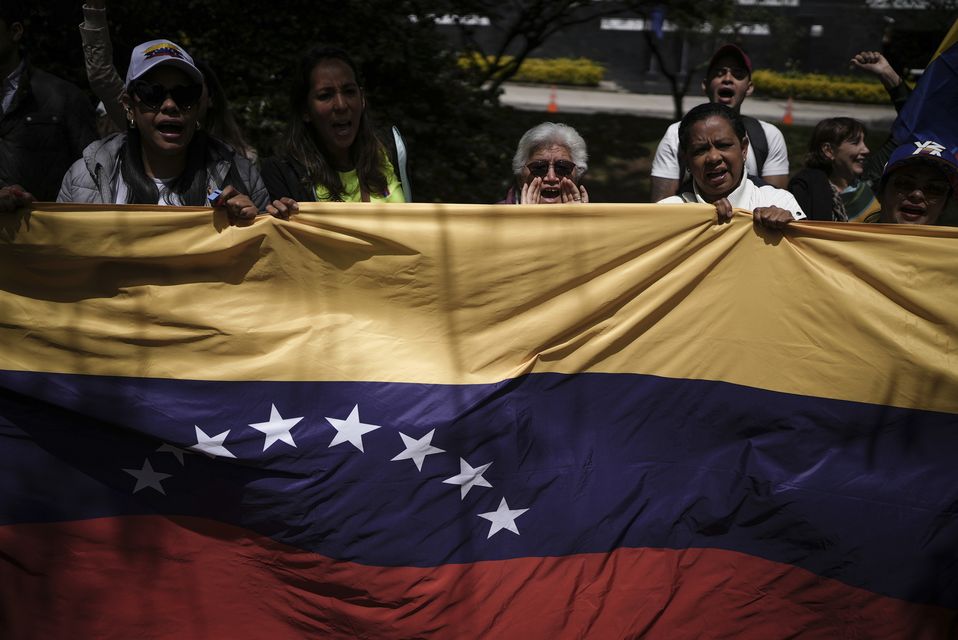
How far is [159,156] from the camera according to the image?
11.0 feet

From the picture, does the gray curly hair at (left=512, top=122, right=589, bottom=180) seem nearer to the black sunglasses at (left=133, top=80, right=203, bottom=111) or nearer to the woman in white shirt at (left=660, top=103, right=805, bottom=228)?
the woman in white shirt at (left=660, top=103, right=805, bottom=228)

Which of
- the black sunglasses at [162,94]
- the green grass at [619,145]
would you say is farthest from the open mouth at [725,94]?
the green grass at [619,145]

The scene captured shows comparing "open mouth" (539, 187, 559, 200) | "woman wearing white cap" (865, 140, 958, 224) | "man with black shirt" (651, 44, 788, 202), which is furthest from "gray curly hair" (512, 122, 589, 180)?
"woman wearing white cap" (865, 140, 958, 224)

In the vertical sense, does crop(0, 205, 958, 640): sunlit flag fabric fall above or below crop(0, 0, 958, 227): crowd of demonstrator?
below

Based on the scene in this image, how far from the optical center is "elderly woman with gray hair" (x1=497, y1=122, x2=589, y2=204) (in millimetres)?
3688

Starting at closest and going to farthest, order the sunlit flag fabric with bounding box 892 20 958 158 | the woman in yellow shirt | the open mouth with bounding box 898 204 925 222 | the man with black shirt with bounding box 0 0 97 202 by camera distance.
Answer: the open mouth with bounding box 898 204 925 222, the woman in yellow shirt, the man with black shirt with bounding box 0 0 97 202, the sunlit flag fabric with bounding box 892 20 958 158

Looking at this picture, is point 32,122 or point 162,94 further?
point 32,122

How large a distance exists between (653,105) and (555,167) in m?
22.0

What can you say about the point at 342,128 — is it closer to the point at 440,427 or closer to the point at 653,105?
the point at 440,427

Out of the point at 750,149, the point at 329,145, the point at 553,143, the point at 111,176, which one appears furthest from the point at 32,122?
the point at 750,149

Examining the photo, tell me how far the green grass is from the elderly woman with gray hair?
5663mm

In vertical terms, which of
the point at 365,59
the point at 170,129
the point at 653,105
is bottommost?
the point at 170,129

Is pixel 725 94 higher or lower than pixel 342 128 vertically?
higher

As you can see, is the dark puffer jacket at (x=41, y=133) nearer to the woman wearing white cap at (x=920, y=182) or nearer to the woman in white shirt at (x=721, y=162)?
the woman in white shirt at (x=721, y=162)
